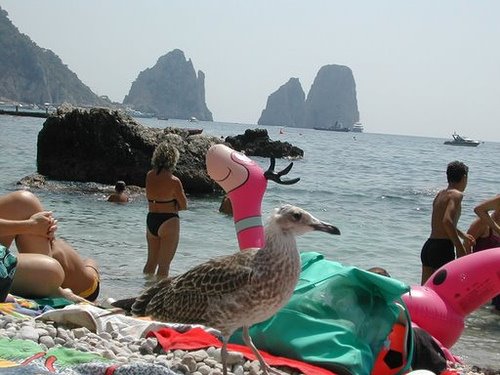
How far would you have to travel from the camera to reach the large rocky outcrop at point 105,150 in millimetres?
20453

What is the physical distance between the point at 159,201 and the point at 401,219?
10709mm

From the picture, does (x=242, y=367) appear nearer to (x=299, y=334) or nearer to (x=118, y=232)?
(x=299, y=334)

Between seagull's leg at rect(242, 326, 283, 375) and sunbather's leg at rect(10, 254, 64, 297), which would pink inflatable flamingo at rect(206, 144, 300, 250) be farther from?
seagull's leg at rect(242, 326, 283, 375)

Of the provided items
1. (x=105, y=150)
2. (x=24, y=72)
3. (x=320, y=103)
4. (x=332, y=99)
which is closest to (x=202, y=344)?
(x=105, y=150)

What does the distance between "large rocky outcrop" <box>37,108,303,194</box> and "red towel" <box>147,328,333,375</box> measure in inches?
606

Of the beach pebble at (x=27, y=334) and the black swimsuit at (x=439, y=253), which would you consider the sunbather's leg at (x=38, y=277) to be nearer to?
the beach pebble at (x=27, y=334)

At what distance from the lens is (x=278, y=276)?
3951 millimetres

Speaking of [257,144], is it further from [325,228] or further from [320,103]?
[320,103]

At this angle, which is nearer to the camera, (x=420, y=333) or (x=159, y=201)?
(x=420, y=333)

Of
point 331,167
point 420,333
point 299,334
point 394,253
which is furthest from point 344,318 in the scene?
point 331,167

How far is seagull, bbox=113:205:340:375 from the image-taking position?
13.0 feet

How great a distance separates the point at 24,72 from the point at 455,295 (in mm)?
153674

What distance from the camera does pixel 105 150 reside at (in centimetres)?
2089

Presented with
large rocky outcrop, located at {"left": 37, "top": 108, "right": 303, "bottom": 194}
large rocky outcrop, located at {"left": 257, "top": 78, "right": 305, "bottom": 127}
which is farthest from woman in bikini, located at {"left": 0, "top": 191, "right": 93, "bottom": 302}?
large rocky outcrop, located at {"left": 257, "top": 78, "right": 305, "bottom": 127}
